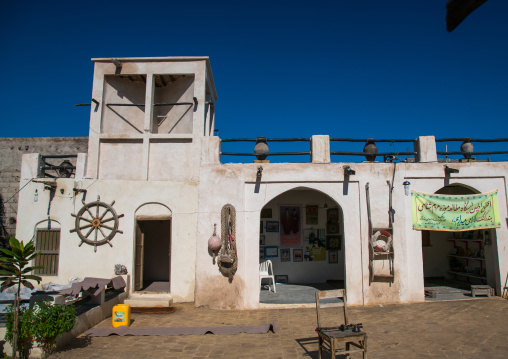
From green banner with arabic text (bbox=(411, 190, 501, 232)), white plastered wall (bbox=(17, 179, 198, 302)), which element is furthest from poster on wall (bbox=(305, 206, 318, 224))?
white plastered wall (bbox=(17, 179, 198, 302))

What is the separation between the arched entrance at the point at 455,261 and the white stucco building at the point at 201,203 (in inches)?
8.3

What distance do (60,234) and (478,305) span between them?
11.8 meters

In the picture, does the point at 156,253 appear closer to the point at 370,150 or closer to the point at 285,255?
the point at 285,255

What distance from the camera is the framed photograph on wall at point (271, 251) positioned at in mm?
12656

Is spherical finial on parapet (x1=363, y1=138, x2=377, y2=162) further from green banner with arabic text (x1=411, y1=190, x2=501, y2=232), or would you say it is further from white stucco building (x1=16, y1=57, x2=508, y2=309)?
green banner with arabic text (x1=411, y1=190, x2=501, y2=232)

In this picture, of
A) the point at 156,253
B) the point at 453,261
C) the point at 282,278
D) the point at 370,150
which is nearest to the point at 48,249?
the point at 156,253

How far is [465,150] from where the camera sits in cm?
1068

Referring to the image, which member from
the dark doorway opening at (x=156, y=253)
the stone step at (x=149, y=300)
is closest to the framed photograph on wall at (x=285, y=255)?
the dark doorway opening at (x=156, y=253)

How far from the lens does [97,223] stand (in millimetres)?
Answer: 10352

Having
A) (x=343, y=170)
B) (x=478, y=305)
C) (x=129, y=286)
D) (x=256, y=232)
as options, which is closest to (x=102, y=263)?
(x=129, y=286)

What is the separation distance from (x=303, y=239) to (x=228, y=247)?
3999 millimetres

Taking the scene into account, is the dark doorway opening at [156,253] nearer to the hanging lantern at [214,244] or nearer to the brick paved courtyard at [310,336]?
the hanging lantern at [214,244]

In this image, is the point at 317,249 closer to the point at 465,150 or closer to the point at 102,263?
the point at 465,150

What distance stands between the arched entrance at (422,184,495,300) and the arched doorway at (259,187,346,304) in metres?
3.21
